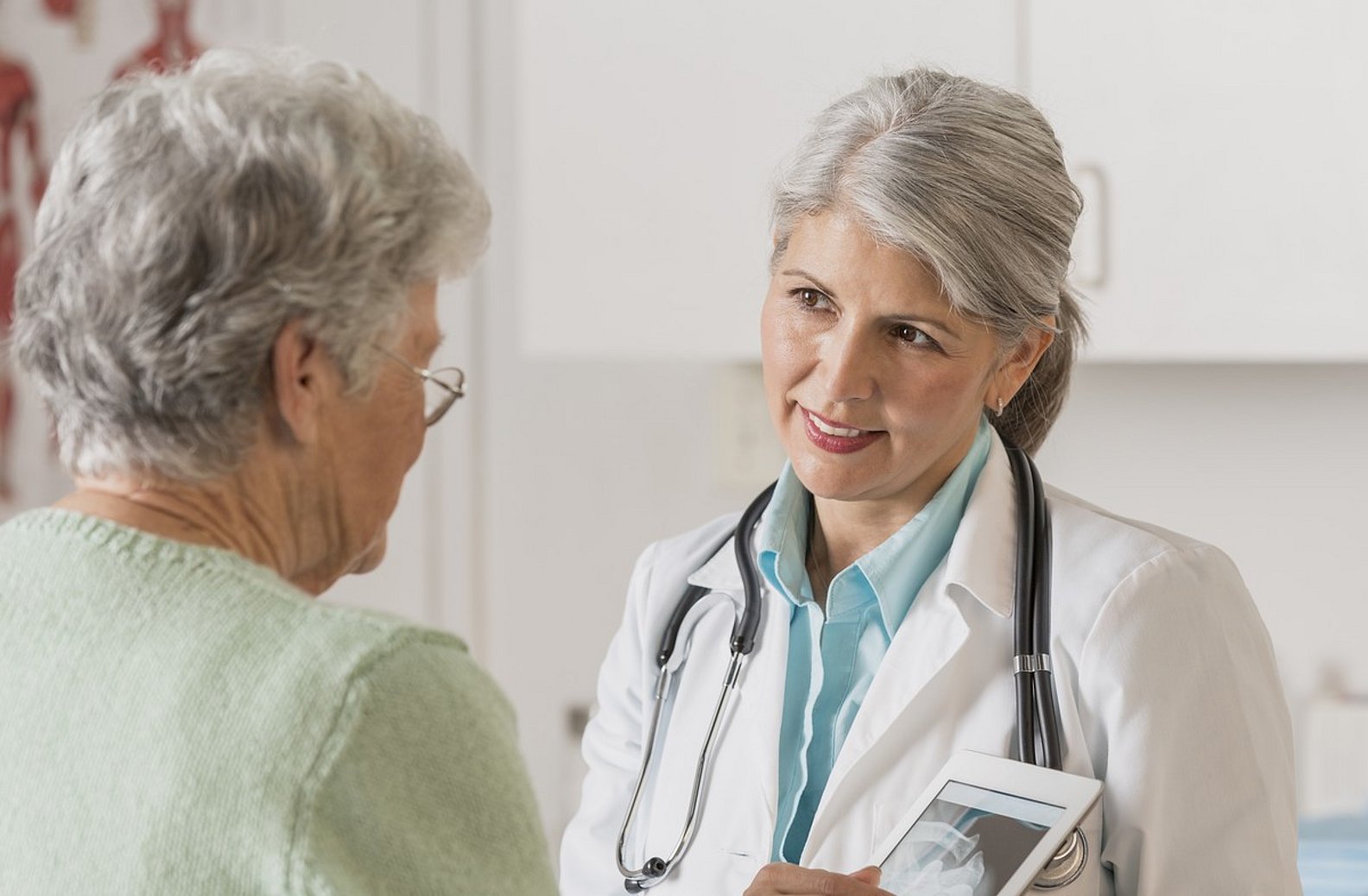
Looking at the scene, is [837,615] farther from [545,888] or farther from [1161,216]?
[1161,216]

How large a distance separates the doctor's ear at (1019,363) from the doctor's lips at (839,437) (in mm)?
113

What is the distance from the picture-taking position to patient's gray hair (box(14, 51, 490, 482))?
0.75 m

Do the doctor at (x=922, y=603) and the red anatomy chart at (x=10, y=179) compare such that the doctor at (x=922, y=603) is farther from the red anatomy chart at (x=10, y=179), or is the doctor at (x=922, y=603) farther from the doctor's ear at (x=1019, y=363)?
the red anatomy chart at (x=10, y=179)

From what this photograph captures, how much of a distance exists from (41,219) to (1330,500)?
5.41 ft

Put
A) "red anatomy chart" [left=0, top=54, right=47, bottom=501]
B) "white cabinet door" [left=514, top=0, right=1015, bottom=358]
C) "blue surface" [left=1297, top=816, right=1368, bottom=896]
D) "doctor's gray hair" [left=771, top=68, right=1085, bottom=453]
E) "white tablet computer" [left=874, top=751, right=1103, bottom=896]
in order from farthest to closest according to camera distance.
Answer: "red anatomy chart" [left=0, top=54, right=47, bottom=501], "white cabinet door" [left=514, top=0, right=1015, bottom=358], "blue surface" [left=1297, top=816, right=1368, bottom=896], "doctor's gray hair" [left=771, top=68, right=1085, bottom=453], "white tablet computer" [left=874, top=751, right=1103, bottom=896]

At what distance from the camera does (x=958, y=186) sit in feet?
3.69

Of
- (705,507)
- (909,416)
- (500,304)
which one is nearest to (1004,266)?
(909,416)

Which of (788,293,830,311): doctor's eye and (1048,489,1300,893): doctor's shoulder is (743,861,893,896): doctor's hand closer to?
(1048,489,1300,893): doctor's shoulder

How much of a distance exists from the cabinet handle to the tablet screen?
2.77ft

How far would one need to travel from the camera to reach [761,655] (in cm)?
124

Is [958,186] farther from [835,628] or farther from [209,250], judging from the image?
[209,250]

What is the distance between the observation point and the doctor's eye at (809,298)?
120 centimetres

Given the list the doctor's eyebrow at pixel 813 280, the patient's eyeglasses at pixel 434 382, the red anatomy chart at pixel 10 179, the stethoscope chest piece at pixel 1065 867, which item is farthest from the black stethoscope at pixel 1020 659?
the red anatomy chart at pixel 10 179

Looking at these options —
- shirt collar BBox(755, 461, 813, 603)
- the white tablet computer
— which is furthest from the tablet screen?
shirt collar BBox(755, 461, 813, 603)
